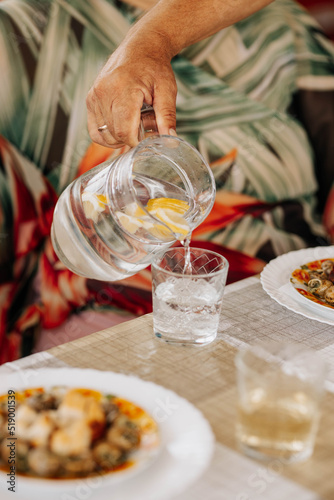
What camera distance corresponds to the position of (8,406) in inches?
22.7

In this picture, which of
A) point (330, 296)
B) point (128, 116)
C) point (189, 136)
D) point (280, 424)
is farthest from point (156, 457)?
point (189, 136)

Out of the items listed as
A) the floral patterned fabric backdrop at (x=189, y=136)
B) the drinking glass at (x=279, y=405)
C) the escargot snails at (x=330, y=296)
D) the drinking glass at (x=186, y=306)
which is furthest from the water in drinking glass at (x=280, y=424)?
the floral patterned fabric backdrop at (x=189, y=136)

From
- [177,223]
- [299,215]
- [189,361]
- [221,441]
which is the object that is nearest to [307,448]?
[221,441]

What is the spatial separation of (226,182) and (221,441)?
1.15 m

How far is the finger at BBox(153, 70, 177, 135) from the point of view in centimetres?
94

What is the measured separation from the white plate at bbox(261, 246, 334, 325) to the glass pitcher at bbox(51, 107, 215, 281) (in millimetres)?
171

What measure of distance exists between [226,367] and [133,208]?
0.72 ft

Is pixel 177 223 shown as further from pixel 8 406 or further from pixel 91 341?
pixel 8 406

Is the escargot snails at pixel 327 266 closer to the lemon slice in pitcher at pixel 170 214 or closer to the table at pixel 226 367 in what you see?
the table at pixel 226 367

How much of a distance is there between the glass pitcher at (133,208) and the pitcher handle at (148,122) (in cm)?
11

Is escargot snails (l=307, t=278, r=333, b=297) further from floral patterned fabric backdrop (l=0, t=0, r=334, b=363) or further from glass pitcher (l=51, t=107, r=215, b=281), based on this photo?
floral patterned fabric backdrop (l=0, t=0, r=334, b=363)

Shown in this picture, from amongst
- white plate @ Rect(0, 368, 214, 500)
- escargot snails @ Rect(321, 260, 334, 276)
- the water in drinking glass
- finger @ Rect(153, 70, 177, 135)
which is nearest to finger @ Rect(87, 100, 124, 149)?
finger @ Rect(153, 70, 177, 135)

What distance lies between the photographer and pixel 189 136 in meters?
1.64

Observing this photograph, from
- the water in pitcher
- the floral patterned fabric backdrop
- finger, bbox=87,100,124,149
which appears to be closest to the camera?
the water in pitcher
